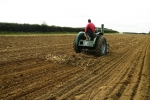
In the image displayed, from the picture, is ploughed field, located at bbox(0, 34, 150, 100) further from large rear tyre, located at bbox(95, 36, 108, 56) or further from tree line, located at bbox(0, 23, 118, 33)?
tree line, located at bbox(0, 23, 118, 33)

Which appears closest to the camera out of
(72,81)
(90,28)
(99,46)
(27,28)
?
(72,81)

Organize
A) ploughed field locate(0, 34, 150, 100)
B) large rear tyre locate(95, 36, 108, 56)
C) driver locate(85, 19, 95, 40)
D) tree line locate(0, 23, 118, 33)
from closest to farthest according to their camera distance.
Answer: ploughed field locate(0, 34, 150, 100) → large rear tyre locate(95, 36, 108, 56) → driver locate(85, 19, 95, 40) → tree line locate(0, 23, 118, 33)

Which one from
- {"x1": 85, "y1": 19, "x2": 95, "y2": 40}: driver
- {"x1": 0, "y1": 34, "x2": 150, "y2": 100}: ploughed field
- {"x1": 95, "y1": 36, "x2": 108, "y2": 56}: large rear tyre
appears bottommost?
{"x1": 0, "y1": 34, "x2": 150, "y2": 100}: ploughed field

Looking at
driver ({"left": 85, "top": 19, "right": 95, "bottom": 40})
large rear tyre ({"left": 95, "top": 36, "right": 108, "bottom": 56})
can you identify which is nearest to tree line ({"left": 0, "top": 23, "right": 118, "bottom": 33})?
driver ({"left": 85, "top": 19, "right": 95, "bottom": 40})

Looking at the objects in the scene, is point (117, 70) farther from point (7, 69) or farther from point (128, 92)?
point (7, 69)

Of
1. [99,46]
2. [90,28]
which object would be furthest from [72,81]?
[90,28]

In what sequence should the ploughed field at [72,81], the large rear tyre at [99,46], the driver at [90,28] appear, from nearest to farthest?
the ploughed field at [72,81] → the large rear tyre at [99,46] → the driver at [90,28]

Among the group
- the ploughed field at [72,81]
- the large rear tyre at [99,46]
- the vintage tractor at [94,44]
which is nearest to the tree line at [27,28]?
the vintage tractor at [94,44]

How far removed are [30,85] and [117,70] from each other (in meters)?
3.43

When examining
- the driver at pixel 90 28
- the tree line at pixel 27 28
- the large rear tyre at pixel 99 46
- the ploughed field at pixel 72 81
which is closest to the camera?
the ploughed field at pixel 72 81

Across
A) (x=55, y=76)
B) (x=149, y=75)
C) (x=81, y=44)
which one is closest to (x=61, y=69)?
(x=55, y=76)

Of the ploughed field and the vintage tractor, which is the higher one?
the vintage tractor

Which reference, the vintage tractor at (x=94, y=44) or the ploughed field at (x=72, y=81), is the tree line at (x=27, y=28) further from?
the ploughed field at (x=72, y=81)

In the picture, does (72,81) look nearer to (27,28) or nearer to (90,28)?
(90,28)
